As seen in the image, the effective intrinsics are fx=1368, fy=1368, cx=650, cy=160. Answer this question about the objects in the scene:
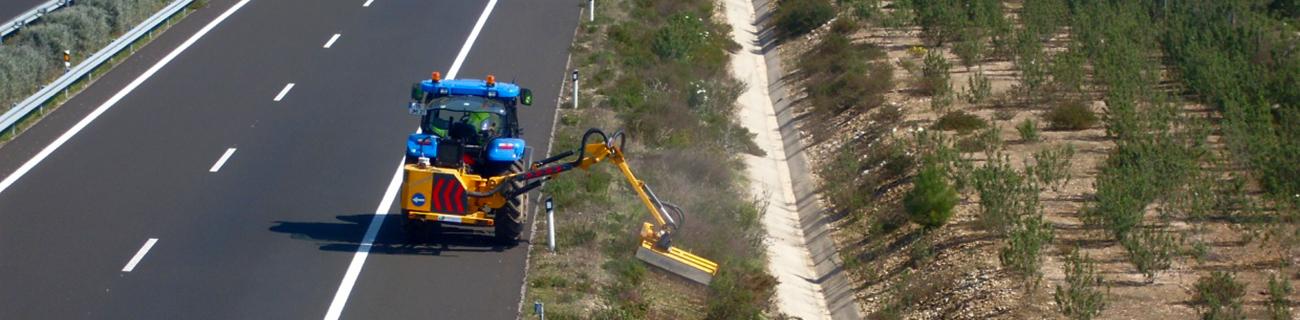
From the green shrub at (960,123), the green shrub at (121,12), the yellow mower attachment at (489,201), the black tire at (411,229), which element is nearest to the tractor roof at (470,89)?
the yellow mower attachment at (489,201)

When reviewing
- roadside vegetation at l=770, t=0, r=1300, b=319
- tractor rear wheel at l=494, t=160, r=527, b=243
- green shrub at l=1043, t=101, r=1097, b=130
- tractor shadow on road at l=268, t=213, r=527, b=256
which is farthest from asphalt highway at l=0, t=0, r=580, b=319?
green shrub at l=1043, t=101, r=1097, b=130

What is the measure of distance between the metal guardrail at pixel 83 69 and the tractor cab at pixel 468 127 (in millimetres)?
7319

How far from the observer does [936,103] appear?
24.6 metres

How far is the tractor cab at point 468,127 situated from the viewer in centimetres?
1534

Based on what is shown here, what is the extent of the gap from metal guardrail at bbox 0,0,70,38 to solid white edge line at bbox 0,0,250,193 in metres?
3.11

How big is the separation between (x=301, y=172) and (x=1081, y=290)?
34.0ft

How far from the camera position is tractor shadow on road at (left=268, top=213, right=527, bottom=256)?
15797mm

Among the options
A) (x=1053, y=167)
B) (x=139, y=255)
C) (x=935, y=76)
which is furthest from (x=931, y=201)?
(x=139, y=255)

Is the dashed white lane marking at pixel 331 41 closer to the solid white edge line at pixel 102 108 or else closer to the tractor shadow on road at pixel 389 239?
the solid white edge line at pixel 102 108

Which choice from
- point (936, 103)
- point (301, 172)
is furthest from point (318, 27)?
point (936, 103)

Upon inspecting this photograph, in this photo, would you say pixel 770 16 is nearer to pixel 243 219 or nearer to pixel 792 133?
pixel 792 133

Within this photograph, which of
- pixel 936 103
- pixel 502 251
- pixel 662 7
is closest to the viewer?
pixel 502 251

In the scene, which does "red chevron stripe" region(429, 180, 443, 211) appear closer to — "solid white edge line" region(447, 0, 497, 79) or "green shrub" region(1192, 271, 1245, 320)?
"green shrub" region(1192, 271, 1245, 320)

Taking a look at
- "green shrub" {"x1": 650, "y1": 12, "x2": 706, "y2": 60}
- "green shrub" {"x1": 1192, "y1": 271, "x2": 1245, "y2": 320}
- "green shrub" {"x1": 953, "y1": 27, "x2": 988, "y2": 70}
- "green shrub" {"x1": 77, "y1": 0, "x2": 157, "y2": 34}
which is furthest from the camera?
"green shrub" {"x1": 650, "y1": 12, "x2": 706, "y2": 60}
